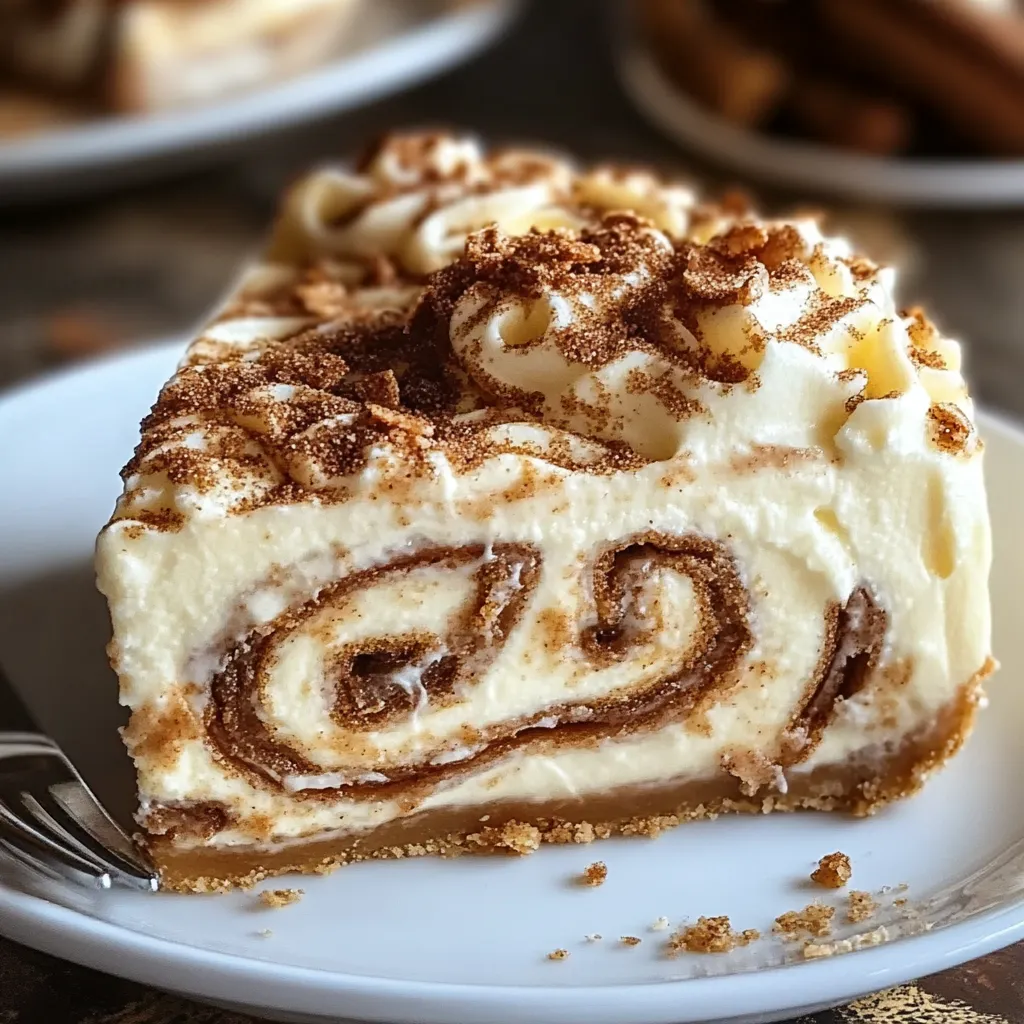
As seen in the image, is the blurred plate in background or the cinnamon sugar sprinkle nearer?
the cinnamon sugar sprinkle

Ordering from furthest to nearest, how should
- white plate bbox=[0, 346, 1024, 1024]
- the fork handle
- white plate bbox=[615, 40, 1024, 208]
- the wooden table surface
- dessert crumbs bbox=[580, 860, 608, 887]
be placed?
1. white plate bbox=[615, 40, 1024, 208]
2. the wooden table surface
3. the fork handle
4. dessert crumbs bbox=[580, 860, 608, 887]
5. white plate bbox=[0, 346, 1024, 1024]

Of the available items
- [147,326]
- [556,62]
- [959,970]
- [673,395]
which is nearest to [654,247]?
[673,395]

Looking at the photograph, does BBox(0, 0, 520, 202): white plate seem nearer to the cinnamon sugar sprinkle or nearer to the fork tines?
the cinnamon sugar sprinkle

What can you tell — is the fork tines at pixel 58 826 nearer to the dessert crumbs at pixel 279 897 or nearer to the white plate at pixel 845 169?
the dessert crumbs at pixel 279 897

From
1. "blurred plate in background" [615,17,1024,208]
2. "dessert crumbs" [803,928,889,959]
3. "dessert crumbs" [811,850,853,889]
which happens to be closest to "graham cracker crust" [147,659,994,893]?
Answer: "dessert crumbs" [811,850,853,889]

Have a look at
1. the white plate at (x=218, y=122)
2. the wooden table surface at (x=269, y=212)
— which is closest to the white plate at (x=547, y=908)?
the wooden table surface at (x=269, y=212)

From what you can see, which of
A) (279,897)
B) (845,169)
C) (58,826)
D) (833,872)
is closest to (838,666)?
(833,872)
